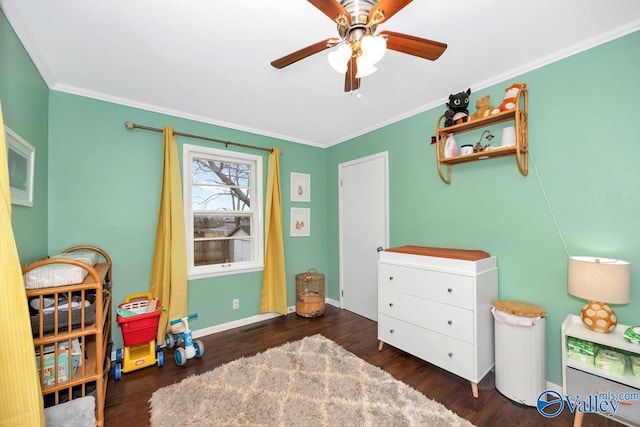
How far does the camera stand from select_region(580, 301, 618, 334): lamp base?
155 cm

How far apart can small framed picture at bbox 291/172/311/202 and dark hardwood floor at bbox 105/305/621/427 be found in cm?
159

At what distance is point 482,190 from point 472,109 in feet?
Answer: 2.39

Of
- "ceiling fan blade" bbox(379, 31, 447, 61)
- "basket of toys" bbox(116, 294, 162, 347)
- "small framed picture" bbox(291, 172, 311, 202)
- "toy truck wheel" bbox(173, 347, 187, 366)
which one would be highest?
"ceiling fan blade" bbox(379, 31, 447, 61)

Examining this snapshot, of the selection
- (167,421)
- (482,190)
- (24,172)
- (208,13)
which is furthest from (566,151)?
(24,172)

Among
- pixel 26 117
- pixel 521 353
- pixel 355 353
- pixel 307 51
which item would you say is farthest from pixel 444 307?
pixel 26 117

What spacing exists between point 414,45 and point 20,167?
8.05 ft

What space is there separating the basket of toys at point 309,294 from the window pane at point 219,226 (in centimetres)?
95

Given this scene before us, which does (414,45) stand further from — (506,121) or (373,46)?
(506,121)

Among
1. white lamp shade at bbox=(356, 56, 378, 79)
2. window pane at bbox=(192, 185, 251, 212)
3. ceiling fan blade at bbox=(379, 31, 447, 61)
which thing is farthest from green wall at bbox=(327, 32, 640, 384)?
window pane at bbox=(192, 185, 251, 212)

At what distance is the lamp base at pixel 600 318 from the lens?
60.9 inches

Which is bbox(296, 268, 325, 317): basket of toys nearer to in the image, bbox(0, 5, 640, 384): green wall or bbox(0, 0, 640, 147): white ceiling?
bbox(0, 5, 640, 384): green wall

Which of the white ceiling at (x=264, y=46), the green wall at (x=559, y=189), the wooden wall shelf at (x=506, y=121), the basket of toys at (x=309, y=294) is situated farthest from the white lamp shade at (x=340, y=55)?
the basket of toys at (x=309, y=294)

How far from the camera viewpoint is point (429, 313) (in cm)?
217

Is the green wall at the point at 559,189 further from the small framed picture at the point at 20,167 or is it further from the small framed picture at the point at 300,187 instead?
the small framed picture at the point at 20,167
